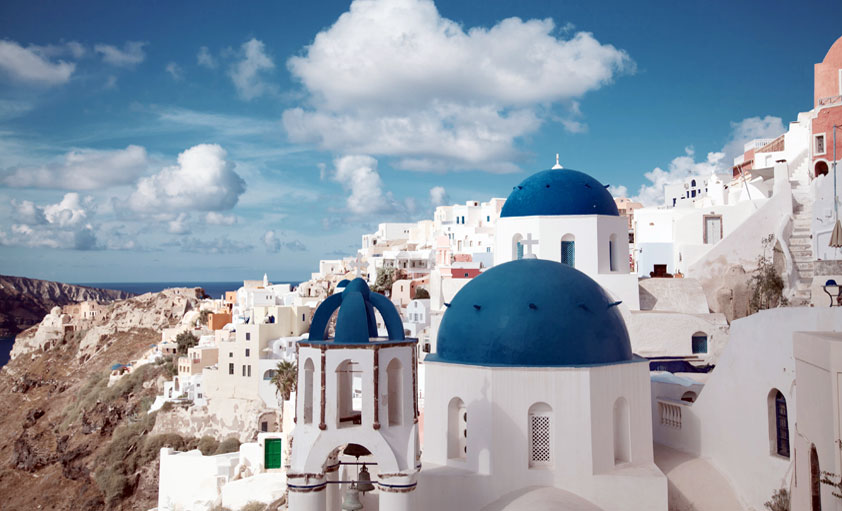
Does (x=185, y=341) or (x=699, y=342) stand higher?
(x=699, y=342)

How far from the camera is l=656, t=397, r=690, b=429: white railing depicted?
14.3 m

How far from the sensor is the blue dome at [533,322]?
1187cm

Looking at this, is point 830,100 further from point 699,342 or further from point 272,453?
point 272,453

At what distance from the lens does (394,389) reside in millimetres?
10805

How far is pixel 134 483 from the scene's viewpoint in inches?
1612

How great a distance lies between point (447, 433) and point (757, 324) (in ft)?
18.6

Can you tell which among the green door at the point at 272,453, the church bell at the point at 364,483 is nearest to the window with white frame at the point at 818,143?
the green door at the point at 272,453

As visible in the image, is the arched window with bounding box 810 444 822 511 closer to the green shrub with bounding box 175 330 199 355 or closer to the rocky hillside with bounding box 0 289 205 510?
the rocky hillside with bounding box 0 289 205 510

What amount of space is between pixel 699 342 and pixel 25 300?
148m

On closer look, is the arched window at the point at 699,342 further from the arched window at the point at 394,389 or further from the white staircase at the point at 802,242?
the arched window at the point at 394,389

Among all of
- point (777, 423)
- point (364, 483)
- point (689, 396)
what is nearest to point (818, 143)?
point (689, 396)

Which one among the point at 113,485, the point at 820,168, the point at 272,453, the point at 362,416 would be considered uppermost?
the point at 820,168

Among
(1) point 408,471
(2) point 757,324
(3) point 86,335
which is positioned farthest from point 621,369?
(3) point 86,335

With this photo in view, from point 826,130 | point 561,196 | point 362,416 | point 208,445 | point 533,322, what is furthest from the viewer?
point 208,445
